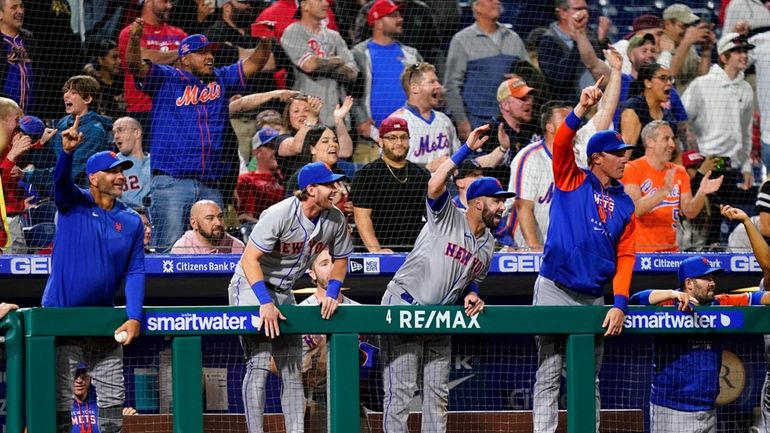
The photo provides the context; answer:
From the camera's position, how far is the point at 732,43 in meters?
10.8

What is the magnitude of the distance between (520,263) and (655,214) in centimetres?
121

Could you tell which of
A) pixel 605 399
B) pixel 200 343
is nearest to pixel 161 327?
pixel 200 343

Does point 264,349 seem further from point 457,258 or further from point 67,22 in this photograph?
point 67,22

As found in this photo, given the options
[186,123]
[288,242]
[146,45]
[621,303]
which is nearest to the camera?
[621,303]

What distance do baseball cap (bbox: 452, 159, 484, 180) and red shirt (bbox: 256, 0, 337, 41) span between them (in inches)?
73.2

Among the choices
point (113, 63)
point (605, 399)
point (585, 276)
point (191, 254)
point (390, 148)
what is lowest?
point (605, 399)

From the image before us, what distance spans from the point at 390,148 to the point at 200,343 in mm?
3985

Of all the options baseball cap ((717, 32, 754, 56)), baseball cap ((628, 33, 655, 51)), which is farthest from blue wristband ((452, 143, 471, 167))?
baseball cap ((717, 32, 754, 56))

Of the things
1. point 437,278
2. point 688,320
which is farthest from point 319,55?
point 688,320

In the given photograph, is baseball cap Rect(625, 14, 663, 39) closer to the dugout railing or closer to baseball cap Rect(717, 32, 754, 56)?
baseball cap Rect(717, 32, 754, 56)

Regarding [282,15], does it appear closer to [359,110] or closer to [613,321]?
[359,110]

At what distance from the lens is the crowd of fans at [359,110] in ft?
30.3

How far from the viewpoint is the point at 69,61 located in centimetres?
978

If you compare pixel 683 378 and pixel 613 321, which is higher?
pixel 613 321
